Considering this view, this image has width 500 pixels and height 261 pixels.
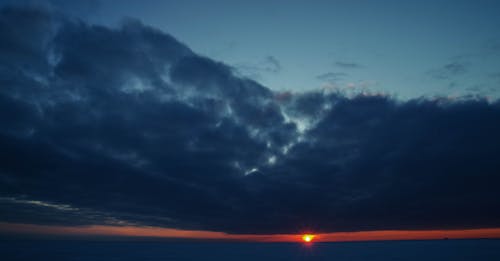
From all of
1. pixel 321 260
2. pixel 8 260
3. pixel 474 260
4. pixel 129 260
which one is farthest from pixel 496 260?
pixel 8 260

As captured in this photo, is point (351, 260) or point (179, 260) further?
point (179, 260)

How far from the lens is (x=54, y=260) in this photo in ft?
194

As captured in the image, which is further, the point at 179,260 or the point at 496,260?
the point at 179,260

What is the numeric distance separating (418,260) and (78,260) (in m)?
60.7

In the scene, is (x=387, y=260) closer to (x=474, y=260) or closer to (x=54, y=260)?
(x=474, y=260)

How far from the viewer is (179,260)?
62.8 m

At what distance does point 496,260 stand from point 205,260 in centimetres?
4996

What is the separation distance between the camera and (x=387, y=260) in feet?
191

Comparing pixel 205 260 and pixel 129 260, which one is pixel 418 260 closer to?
pixel 205 260

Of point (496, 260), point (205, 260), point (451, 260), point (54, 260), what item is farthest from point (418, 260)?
point (54, 260)

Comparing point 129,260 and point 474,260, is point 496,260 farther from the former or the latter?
point 129,260

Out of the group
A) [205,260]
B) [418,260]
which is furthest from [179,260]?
[418,260]

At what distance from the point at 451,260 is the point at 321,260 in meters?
21.7

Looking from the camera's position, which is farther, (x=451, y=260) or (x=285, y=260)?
(x=285, y=260)
